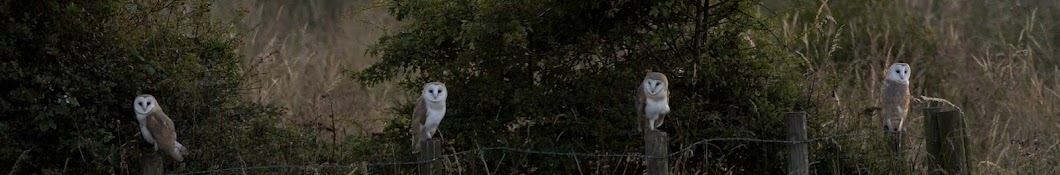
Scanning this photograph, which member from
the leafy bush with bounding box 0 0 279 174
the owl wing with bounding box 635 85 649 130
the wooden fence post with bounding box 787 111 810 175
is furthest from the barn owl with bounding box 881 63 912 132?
the leafy bush with bounding box 0 0 279 174

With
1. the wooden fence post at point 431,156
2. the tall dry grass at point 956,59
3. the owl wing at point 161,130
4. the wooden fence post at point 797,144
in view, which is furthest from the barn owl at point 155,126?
the tall dry grass at point 956,59

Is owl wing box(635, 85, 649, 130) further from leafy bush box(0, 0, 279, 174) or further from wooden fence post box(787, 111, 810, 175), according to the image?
leafy bush box(0, 0, 279, 174)

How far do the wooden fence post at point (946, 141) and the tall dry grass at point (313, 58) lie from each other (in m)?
3.23

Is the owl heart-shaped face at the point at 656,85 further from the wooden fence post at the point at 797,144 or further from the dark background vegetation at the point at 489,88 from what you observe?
the dark background vegetation at the point at 489,88

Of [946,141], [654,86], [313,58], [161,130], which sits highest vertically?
[313,58]

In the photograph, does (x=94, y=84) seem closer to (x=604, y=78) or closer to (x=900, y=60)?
(x=604, y=78)

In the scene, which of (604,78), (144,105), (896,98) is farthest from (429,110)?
(896,98)

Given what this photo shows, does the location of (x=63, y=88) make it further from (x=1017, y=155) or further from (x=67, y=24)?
(x=1017, y=155)

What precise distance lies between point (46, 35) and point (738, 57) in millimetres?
3042

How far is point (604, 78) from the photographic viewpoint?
19.1 feet

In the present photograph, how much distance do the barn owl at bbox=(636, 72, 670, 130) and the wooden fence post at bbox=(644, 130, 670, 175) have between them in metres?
0.28

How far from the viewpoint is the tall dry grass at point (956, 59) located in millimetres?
7141

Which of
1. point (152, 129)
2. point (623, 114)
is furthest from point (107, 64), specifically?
point (623, 114)

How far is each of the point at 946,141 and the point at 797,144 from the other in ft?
2.43
